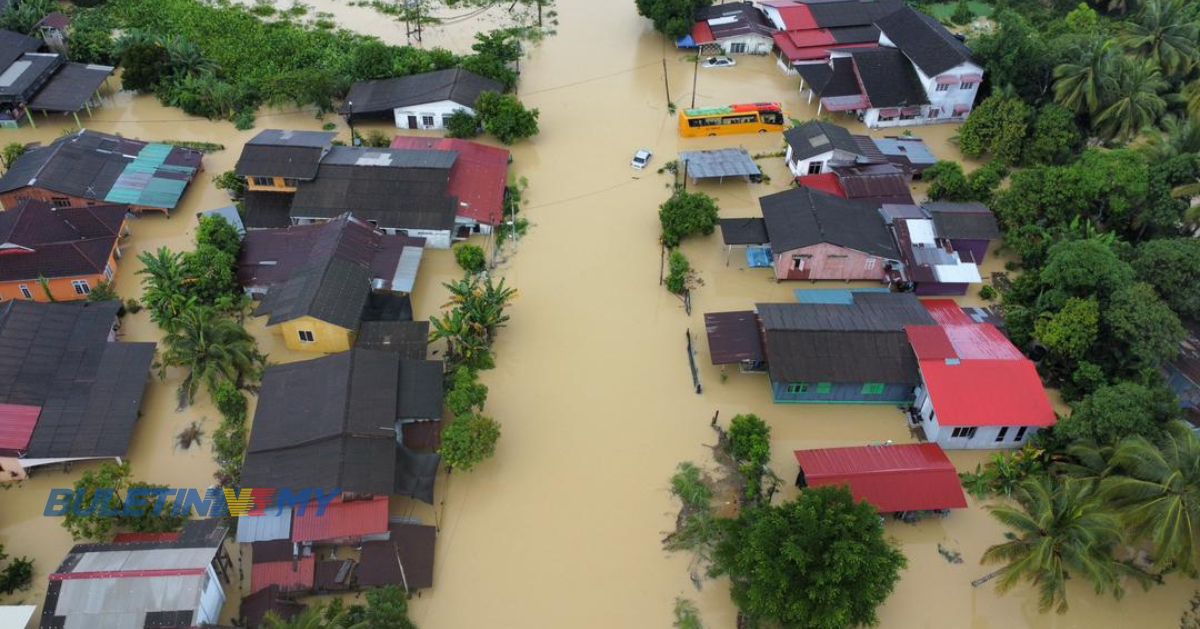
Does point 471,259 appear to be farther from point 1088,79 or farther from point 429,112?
point 1088,79

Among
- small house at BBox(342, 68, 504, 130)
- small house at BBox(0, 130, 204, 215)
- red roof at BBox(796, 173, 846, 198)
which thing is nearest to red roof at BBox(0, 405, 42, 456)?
small house at BBox(0, 130, 204, 215)

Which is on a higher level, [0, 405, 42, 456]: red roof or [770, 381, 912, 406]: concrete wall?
[0, 405, 42, 456]: red roof

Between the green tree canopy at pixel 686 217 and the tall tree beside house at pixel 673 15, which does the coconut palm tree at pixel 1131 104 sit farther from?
the tall tree beside house at pixel 673 15

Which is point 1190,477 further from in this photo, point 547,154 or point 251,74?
point 251,74

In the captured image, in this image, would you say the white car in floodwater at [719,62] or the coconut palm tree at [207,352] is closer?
the coconut palm tree at [207,352]

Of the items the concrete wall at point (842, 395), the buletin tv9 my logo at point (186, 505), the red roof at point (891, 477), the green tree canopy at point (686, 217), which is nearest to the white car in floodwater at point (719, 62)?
the green tree canopy at point (686, 217)

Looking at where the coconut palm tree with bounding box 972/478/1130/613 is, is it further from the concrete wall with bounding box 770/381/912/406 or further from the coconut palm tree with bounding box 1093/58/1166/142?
the coconut palm tree with bounding box 1093/58/1166/142

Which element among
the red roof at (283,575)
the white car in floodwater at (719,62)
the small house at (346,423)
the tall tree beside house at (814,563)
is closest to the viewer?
the tall tree beside house at (814,563)
